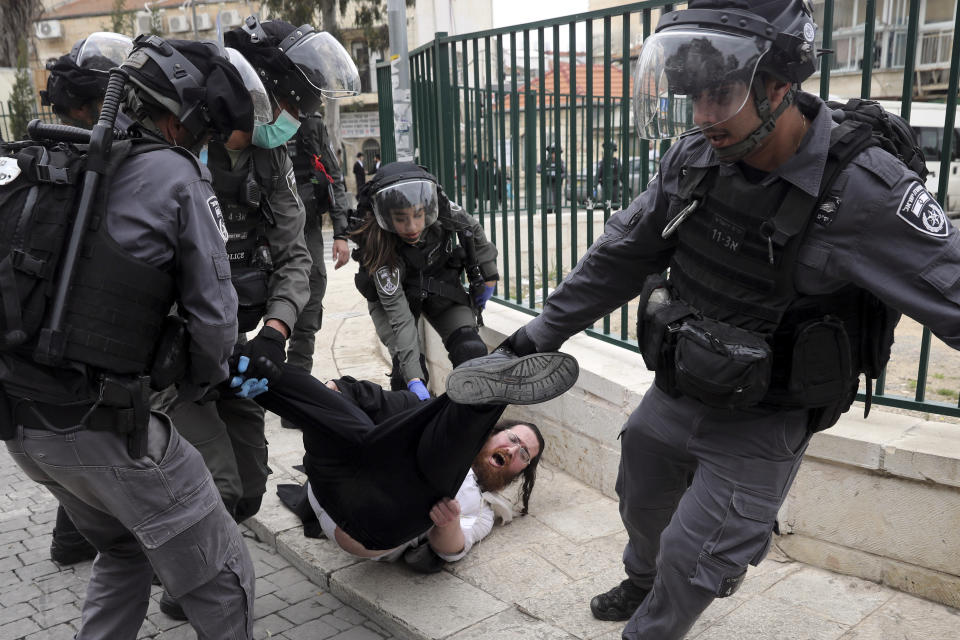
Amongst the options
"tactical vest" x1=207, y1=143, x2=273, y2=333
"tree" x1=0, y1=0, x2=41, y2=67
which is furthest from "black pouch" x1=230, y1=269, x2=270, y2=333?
"tree" x1=0, y1=0, x2=41, y2=67

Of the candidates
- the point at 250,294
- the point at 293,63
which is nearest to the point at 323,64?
the point at 293,63

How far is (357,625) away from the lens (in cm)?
313

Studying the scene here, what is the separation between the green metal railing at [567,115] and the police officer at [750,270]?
398 mm

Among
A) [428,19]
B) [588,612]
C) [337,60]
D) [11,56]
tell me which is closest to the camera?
[588,612]

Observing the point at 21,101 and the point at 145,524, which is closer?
the point at 145,524

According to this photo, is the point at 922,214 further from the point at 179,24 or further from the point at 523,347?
the point at 179,24

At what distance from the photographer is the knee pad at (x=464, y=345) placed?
4.34m

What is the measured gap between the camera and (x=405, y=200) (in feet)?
13.7

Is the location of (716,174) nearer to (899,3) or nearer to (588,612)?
(899,3)

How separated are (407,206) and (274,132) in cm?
84

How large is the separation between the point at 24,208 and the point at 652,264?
1800 mm

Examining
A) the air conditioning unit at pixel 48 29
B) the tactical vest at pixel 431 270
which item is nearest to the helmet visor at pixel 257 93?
the tactical vest at pixel 431 270

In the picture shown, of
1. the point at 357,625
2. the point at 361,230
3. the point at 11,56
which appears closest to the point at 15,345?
the point at 357,625

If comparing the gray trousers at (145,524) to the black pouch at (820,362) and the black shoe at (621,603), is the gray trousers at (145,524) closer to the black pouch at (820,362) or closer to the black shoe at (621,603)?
the black shoe at (621,603)
